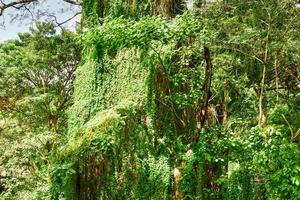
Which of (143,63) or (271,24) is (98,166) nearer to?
(143,63)

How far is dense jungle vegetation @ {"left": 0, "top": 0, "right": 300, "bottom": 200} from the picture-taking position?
8422mm

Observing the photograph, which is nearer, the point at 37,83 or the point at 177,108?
the point at 177,108

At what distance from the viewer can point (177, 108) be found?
31.6 feet

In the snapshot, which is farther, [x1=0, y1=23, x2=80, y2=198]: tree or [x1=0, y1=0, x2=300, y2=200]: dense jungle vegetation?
[x1=0, y1=23, x2=80, y2=198]: tree

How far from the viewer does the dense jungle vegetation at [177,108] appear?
842 centimetres

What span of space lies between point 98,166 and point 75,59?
10.7 meters

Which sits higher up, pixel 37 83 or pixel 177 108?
pixel 37 83

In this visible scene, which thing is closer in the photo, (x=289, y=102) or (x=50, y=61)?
(x=289, y=102)

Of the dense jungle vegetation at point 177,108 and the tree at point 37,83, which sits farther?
the tree at point 37,83

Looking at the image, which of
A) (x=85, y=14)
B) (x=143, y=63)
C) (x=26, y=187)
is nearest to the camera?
(x=143, y=63)

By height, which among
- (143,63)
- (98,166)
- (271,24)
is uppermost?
(271,24)

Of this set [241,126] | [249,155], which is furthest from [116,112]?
[241,126]

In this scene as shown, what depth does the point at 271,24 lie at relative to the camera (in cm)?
1092

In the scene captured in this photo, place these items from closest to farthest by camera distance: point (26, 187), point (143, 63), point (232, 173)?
point (143, 63) → point (232, 173) → point (26, 187)
